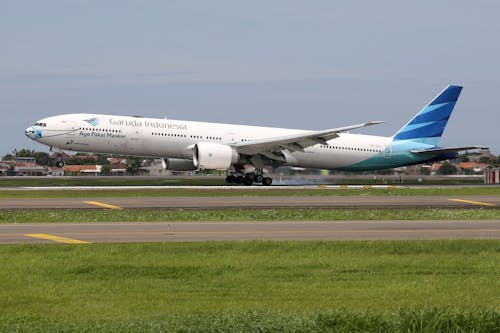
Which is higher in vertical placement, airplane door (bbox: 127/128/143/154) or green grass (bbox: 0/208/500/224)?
airplane door (bbox: 127/128/143/154)

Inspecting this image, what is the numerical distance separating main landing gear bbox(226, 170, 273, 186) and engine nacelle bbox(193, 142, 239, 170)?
82.8 inches

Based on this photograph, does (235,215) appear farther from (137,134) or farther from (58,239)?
(137,134)

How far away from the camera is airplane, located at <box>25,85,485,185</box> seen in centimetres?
5153

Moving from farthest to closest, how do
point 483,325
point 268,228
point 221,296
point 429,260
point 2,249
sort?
point 268,228 < point 2,249 < point 429,260 < point 221,296 < point 483,325

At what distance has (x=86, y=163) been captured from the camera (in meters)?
136

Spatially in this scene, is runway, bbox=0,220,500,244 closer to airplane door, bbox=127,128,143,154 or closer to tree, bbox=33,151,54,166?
airplane door, bbox=127,128,143,154

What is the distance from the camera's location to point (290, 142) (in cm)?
5209

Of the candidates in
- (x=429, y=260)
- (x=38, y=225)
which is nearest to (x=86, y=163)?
(x=38, y=225)

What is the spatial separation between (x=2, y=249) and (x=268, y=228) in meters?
8.32

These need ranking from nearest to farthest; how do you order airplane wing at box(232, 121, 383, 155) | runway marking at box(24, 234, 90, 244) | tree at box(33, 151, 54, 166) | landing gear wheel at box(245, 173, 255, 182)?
runway marking at box(24, 234, 90, 244), airplane wing at box(232, 121, 383, 155), landing gear wheel at box(245, 173, 255, 182), tree at box(33, 151, 54, 166)

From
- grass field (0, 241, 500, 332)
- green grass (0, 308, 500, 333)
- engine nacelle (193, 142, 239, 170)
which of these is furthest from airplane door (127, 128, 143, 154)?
green grass (0, 308, 500, 333)

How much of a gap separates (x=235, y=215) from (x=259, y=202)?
736cm

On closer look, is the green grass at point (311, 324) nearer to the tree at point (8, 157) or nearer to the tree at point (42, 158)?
the tree at point (42, 158)

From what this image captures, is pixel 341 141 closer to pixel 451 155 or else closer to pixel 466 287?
pixel 451 155
